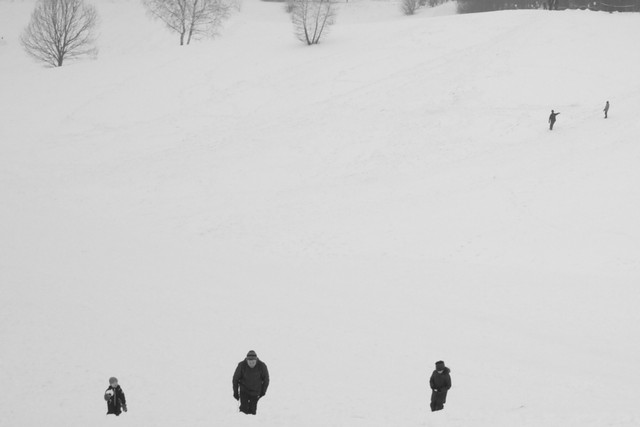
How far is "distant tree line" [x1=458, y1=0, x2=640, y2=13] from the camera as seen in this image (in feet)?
165

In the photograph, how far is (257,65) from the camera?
153 feet

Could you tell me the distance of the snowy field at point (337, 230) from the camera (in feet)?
48.8

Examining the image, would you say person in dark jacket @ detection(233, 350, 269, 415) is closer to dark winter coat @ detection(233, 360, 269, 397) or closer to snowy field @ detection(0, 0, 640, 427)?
dark winter coat @ detection(233, 360, 269, 397)

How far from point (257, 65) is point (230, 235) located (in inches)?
968

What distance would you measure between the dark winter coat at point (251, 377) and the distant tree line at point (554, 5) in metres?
53.2

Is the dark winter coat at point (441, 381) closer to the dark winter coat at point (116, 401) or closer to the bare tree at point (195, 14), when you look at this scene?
the dark winter coat at point (116, 401)

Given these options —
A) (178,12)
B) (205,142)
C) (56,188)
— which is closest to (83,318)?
(56,188)

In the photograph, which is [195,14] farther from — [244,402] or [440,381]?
[440,381]

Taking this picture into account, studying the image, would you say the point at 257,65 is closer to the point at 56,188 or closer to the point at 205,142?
the point at 205,142

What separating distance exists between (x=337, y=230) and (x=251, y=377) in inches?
595

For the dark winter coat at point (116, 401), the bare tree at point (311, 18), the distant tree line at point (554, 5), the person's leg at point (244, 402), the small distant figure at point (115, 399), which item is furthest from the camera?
the distant tree line at point (554, 5)

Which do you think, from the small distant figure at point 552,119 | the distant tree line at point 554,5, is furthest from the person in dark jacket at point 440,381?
the distant tree line at point 554,5

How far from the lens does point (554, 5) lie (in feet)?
186

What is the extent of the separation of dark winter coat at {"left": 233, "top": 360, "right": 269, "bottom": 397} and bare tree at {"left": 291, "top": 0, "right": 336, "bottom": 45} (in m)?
42.9
